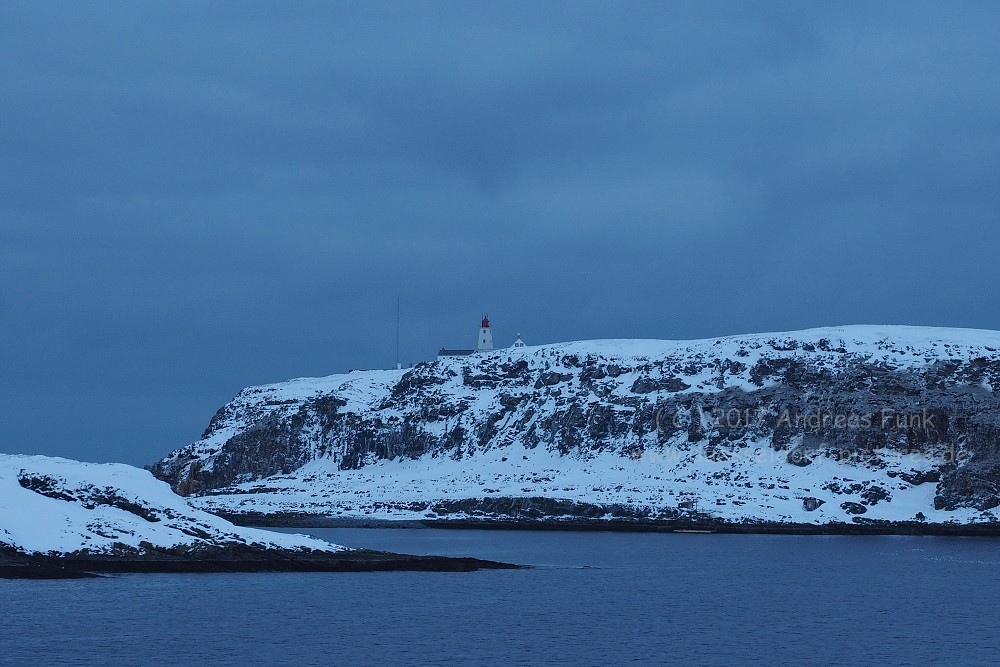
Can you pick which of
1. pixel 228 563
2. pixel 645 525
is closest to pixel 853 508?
pixel 645 525

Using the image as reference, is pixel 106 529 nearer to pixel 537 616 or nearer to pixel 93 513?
pixel 93 513

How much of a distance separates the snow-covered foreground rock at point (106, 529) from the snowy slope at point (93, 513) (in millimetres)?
50

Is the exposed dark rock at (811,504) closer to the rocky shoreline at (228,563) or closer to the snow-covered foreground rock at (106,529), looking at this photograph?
the rocky shoreline at (228,563)

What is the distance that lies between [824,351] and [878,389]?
43.9 ft

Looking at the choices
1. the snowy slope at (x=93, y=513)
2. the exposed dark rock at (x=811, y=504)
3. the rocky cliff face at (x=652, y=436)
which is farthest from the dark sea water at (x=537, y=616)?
the rocky cliff face at (x=652, y=436)

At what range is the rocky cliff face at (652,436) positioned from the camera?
5231 inches

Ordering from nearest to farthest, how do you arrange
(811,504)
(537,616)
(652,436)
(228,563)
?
(537,616)
(228,563)
(811,504)
(652,436)

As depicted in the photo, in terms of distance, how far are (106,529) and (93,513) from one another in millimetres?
1064

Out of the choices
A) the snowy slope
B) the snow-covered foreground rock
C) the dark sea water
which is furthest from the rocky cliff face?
the snowy slope

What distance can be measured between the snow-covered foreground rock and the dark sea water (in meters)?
1.15

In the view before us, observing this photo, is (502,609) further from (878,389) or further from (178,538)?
(878,389)

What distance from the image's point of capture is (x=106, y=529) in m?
69.2

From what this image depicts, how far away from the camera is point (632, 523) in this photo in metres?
130

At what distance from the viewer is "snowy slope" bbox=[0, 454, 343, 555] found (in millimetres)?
66438
